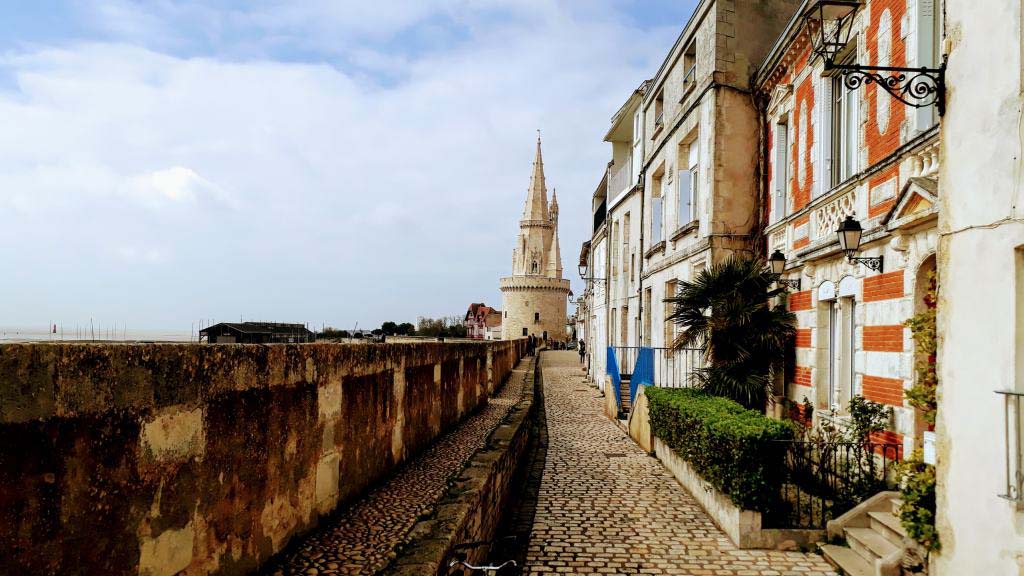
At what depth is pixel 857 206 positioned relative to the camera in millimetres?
8359

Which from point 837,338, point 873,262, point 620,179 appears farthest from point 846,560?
point 620,179

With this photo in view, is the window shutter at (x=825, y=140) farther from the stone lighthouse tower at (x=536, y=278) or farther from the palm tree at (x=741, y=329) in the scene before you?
the stone lighthouse tower at (x=536, y=278)

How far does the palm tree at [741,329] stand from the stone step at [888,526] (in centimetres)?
403

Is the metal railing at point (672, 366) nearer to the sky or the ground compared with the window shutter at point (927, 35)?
nearer to the ground

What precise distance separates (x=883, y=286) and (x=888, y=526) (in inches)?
109

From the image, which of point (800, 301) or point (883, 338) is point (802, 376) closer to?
point (800, 301)

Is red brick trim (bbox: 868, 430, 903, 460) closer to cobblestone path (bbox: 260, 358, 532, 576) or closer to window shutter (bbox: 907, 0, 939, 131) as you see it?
window shutter (bbox: 907, 0, 939, 131)

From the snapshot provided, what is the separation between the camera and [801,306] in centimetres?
1017

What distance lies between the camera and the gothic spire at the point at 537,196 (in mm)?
78875

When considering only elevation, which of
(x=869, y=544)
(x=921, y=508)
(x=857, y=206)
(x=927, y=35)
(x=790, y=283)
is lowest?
(x=869, y=544)

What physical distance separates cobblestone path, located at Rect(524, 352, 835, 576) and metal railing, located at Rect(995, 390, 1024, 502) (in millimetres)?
2233

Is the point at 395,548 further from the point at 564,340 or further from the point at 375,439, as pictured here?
the point at 564,340

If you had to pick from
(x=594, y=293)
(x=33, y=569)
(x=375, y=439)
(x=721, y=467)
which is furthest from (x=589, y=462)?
(x=594, y=293)

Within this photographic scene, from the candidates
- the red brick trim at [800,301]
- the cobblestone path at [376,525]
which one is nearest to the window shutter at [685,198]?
the red brick trim at [800,301]
